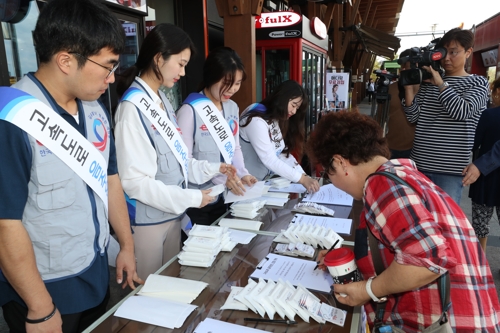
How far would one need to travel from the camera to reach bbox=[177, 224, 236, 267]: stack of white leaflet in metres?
1.47

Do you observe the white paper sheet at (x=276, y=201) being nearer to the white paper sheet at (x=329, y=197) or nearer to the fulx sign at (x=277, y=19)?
the white paper sheet at (x=329, y=197)

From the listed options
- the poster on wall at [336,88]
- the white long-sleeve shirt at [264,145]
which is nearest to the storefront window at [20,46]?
the white long-sleeve shirt at [264,145]

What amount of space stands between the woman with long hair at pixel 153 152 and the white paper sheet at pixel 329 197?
881mm

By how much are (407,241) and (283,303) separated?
423mm

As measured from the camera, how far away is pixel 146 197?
1527mm

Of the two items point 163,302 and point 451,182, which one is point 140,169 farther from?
point 451,182

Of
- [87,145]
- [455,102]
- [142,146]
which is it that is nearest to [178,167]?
[142,146]

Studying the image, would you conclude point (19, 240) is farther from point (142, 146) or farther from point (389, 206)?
point (389, 206)

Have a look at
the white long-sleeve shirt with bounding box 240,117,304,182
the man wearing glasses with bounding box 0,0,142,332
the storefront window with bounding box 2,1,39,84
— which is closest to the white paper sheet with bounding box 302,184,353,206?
the white long-sleeve shirt with bounding box 240,117,304,182

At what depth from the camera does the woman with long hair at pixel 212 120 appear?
2.08 metres

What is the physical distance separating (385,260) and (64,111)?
108 cm

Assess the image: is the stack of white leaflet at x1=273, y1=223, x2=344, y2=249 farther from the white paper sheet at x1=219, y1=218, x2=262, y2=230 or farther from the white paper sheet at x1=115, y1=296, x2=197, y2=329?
the white paper sheet at x1=115, y1=296, x2=197, y2=329

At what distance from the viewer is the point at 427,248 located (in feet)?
2.97

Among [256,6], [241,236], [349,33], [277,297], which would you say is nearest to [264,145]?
A: [241,236]
